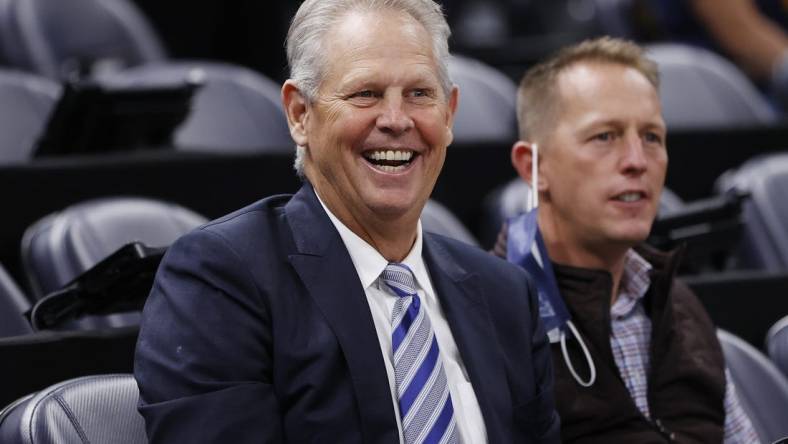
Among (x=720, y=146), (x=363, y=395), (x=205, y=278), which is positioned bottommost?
(x=720, y=146)

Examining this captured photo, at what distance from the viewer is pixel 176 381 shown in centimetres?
136

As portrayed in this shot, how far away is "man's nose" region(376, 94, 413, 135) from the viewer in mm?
1513

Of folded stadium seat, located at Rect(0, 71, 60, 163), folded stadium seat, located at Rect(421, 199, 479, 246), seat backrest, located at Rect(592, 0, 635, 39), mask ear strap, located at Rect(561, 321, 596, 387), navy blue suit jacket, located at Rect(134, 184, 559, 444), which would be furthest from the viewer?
seat backrest, located at Rect(592, 0, 635, 39)

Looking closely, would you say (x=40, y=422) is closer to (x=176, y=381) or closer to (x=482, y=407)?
(x=176, y=381)

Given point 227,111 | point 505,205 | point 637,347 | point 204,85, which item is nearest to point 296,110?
point 637,347

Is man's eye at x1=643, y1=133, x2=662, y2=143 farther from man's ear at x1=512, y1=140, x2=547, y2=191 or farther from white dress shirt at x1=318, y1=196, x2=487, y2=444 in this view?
white dress shirt at x1=318, y1=196, x2=487, y2=444

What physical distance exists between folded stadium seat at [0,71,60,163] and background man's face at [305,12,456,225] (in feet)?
5.08

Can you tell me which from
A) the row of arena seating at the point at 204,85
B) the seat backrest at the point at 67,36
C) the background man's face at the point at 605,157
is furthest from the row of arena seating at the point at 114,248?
the seat backrest at the point at 67,36

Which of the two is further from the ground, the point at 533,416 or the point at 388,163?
the point at 388,163

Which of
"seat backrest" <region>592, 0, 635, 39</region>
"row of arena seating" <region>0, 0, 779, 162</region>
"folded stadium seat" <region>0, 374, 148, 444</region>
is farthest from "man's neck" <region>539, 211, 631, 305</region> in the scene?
"seat backrest" <region>592, 0, 635, 39</region>

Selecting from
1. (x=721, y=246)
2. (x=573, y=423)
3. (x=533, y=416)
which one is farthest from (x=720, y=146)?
(x=533, y=416)

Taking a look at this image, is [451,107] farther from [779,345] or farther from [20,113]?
[20,113]

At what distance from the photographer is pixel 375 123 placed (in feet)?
4.99

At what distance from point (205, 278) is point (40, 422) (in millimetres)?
246
